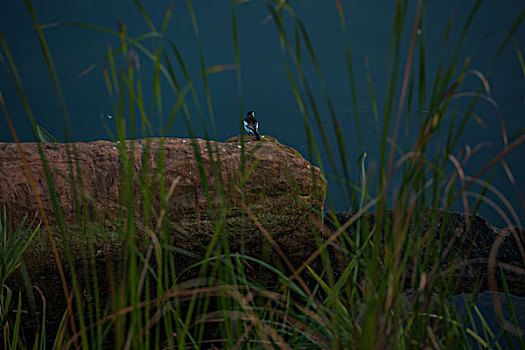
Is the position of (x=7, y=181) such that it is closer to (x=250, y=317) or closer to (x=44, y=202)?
(x=44, y=202)

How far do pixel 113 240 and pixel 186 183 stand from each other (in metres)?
0.43

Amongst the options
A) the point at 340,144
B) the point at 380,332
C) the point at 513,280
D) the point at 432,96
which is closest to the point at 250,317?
the point at 380,332

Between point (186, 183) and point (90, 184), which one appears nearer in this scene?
point (90, 184)

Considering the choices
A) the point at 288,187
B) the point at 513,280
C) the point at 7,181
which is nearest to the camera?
the point at 7,181

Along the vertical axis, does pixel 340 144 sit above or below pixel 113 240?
above

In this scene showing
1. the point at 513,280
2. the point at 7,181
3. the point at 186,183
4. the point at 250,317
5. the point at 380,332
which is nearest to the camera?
the point at 380,332

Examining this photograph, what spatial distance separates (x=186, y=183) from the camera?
6.55 ft

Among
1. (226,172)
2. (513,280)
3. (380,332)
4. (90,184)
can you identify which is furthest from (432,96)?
(513,280)

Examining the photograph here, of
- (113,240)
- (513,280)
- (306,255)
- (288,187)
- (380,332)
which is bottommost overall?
→ (513,280)

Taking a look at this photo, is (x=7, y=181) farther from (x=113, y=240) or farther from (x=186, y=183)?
(x=186, y=183)

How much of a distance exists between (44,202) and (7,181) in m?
0.19

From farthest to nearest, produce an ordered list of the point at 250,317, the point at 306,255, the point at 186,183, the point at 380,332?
the point at 306,255
the point at 186,183
the point at 250,317
the point at 380,332

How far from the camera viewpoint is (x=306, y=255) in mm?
2332

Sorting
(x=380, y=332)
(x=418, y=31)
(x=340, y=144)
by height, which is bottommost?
(x=380, y=332)
